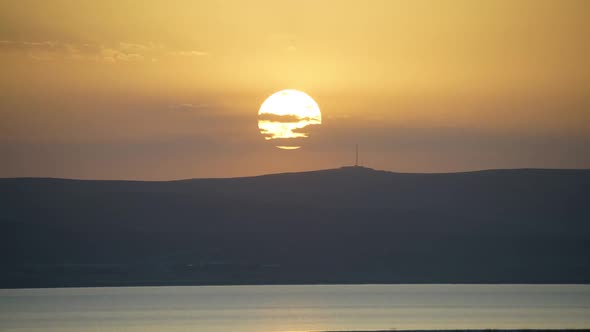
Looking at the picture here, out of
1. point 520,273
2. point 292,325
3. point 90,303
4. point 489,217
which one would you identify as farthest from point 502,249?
point 292,325

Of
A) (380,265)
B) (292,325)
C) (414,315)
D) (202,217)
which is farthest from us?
(202,217)

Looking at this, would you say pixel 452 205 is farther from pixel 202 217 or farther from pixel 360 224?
pixel 202 217

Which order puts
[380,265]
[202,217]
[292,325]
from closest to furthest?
1. [292,325]
2. [380,265]
3. [202,217]

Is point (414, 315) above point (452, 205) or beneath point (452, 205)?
beneath

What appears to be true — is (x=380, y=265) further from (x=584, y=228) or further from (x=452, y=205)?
(x=584, y=228)

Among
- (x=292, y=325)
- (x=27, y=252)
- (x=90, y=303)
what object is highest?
(x=27, y=252)

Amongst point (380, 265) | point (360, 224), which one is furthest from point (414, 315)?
point (360, 224)

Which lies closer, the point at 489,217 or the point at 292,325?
the point at 292,325
